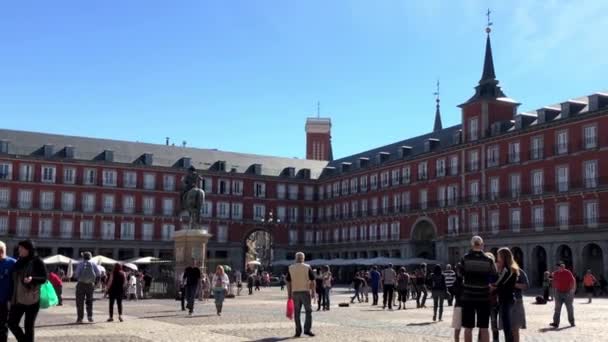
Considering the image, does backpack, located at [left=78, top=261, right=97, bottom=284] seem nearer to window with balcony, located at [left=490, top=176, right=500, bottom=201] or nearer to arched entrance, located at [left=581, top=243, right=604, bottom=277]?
arched entrance, located at [left=581, top=243, right=604, bottom=277]

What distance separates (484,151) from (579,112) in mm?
9078

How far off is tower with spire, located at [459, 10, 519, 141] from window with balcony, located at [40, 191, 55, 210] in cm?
3824

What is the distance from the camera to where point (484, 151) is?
189ft

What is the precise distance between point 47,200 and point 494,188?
40788 millimetres

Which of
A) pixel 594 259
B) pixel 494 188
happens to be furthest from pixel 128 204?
pixel 594 259

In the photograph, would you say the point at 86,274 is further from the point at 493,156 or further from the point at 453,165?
the point at 453,165

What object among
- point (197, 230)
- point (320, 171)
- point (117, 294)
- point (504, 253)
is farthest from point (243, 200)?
point (504, 253)

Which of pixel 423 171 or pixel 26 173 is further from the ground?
pixel 26 173

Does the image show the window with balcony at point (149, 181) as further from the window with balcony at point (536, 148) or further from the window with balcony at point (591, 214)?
the window with balcony at point (591, 214)

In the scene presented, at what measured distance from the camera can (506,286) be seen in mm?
11320

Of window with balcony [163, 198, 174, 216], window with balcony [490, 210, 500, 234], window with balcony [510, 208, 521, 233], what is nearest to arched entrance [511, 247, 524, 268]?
window with balcony [510, 208, 521, 233]

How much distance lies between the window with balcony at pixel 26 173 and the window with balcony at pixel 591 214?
48.4 metres

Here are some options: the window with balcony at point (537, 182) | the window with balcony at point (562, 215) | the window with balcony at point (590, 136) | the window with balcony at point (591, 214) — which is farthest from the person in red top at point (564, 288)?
Answer: the window with balcony at point (537, 182)

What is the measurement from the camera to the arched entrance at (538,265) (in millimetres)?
51938
